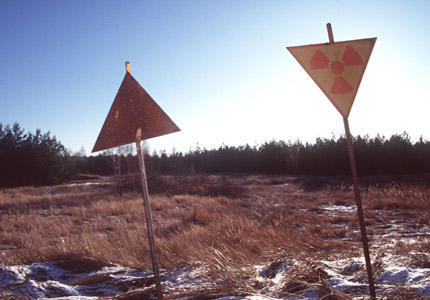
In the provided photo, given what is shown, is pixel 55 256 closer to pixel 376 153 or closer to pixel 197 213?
pixel 197 213

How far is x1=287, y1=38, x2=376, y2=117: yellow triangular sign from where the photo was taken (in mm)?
2342

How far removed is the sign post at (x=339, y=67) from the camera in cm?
234

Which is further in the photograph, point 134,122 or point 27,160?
point 27,160

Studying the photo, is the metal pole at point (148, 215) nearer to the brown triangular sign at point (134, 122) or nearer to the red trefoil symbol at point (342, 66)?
the brown triangular sign at point (134, 122)

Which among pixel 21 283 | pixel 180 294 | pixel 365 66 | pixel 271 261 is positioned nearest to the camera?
pixel 365 66

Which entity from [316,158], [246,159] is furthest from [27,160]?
[316,158]

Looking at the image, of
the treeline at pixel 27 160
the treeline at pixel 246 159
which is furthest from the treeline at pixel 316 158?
the treeline at pixel 27 160

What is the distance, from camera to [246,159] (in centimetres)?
3822

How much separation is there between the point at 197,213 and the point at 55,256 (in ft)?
16.1

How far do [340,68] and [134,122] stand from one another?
183cm

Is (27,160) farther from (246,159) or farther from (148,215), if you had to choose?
(148,215)

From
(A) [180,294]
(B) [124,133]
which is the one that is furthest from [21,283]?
(B) [124,133]

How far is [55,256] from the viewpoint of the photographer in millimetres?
4156

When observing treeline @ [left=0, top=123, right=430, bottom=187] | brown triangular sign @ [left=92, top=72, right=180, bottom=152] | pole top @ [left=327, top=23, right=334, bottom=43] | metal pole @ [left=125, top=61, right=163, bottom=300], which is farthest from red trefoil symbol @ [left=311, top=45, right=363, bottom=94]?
treeline @ [left=0, top=123, right=430, bottom=187]
